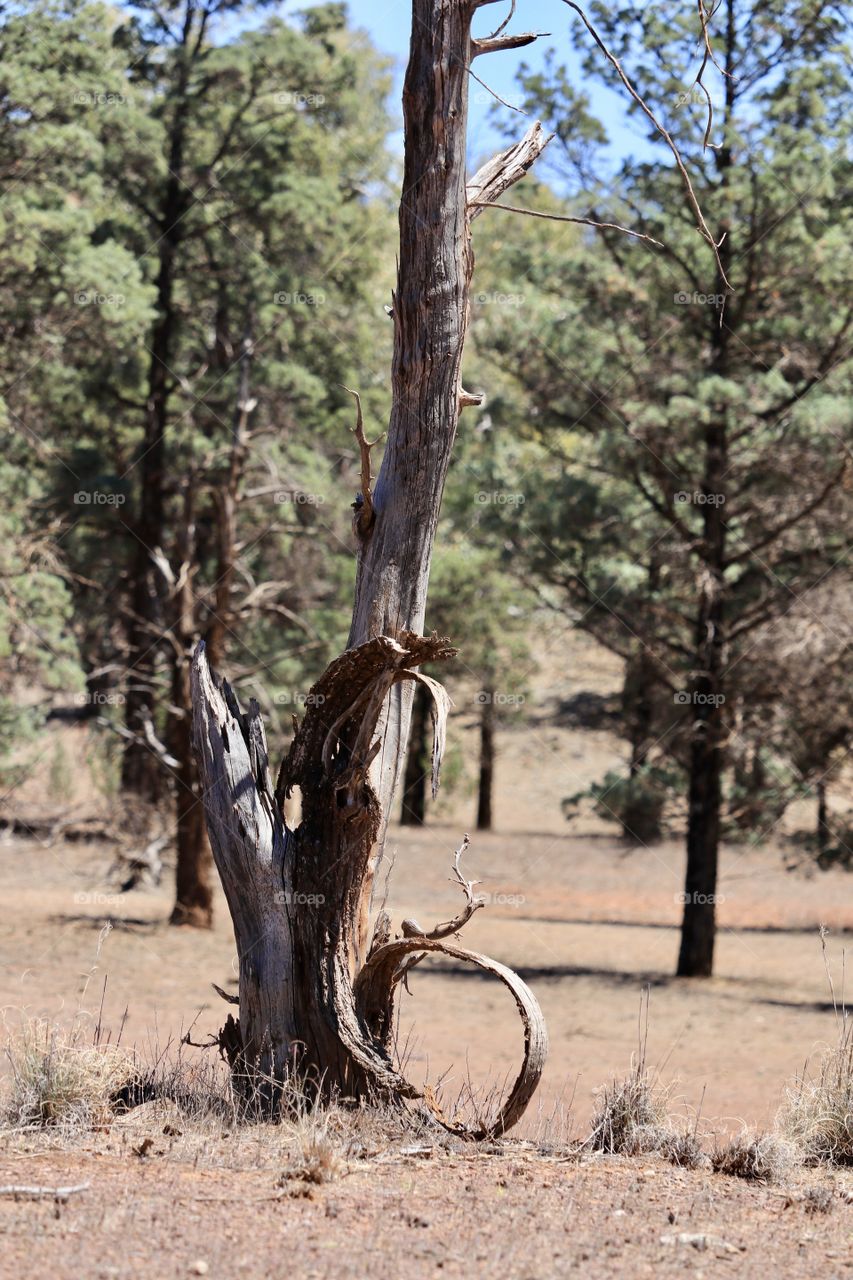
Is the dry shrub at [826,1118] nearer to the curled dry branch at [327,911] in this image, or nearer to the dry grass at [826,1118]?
the dry grass at [826,1118]

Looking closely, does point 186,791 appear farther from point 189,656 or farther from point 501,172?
point 501,172

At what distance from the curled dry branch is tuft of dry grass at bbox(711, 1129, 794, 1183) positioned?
0.80 meters

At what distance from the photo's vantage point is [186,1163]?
4758mm

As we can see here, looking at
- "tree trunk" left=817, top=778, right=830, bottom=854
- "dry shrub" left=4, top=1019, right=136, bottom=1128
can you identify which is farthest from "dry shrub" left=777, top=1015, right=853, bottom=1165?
"tree trunk" left=817, top=778, right=830, bottom=854

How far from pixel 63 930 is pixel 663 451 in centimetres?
870

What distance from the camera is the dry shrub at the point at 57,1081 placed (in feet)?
16.9

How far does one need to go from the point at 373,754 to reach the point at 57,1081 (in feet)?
5.73

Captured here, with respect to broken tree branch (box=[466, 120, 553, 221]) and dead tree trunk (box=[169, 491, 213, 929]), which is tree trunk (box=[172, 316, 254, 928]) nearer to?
dead tree trunk (box=[169, 491, 213, 929])

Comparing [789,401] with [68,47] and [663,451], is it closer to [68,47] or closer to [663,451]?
[663,451]

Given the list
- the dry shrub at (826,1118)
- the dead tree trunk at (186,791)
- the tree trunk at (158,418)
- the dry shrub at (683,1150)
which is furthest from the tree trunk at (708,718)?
the dry shrub at (683,1150)

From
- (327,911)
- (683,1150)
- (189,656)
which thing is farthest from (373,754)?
(189,656)

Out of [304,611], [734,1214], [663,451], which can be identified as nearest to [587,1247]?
[734,1214]

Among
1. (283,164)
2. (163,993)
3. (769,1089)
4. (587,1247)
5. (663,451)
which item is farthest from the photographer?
(283,164)

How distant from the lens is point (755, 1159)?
17.1ft
